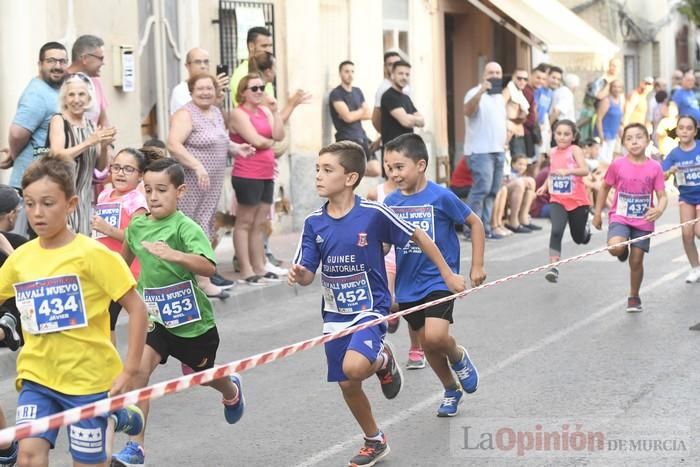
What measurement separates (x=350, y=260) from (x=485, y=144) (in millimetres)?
10885

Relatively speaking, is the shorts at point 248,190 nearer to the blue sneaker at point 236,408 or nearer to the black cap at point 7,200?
the black cap at point 7,200

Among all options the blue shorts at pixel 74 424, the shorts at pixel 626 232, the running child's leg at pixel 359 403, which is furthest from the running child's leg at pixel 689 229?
the blue shorts at pixel 74 424

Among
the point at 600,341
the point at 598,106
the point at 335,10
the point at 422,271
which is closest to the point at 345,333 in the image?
the point at 422,271

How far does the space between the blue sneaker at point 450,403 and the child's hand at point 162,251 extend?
190 cm

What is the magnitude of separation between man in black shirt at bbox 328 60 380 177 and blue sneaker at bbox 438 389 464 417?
8.92 metres

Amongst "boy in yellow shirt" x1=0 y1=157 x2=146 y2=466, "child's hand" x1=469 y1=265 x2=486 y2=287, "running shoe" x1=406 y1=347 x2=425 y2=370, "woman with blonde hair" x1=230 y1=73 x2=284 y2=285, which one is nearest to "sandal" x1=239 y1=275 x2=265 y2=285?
"woman with blonde hair" x1=230 y1=73 x2=284 y2=285

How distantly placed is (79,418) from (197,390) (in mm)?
3848

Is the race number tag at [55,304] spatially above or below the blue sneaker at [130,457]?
above

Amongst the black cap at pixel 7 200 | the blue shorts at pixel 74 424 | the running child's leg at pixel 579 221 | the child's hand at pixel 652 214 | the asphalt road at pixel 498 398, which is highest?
the black cap at pixel 7 200

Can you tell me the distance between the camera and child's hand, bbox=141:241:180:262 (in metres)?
6.58

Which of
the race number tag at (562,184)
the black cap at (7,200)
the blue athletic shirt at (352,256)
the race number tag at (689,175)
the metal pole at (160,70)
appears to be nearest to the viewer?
the blue athletic shirt at (352,256)

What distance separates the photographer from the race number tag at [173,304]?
22.9 feet

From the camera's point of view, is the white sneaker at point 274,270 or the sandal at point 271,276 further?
the white sneaker at point 274,270

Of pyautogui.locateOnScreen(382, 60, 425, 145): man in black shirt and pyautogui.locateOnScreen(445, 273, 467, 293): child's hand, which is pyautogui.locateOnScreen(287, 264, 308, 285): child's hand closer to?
pyautogui.locateOnScreen(445, 273, 467, 293): child's hand
